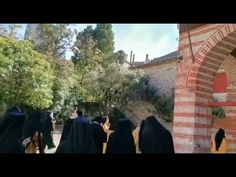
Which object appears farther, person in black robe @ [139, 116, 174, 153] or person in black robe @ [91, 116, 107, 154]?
person in black robe @ [91, 116, 107, 154]

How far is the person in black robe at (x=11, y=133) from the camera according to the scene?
377 cm

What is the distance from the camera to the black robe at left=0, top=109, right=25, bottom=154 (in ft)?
12.4

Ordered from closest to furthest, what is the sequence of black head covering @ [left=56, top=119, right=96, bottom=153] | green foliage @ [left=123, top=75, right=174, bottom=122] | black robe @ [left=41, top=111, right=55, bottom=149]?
black head covering @ [left=56, top=119, right=96, bottom=153] < black robe @ [left=41, top=111, right=55, bottom=149] < green foliage @ [left=123, top=75, right=174, bottom=122]

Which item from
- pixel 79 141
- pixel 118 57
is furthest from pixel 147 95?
pixel 79 141

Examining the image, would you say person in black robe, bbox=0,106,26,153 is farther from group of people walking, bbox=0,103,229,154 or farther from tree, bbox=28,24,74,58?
tree, bbox=28,24,74,58

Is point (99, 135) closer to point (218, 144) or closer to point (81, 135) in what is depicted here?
point (81, 135)

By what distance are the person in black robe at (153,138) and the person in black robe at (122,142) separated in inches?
5.3

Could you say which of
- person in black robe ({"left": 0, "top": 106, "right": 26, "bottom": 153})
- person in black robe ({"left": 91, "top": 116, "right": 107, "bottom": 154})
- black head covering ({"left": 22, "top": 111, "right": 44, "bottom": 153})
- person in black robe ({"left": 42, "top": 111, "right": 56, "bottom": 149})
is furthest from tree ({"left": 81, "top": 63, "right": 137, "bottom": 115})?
person in black robe ({"left": 0, "top": 106, "right": 26, "bottom": 153})

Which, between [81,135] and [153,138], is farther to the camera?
[153,138]

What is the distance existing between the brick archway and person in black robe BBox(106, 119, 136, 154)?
42.3 inches

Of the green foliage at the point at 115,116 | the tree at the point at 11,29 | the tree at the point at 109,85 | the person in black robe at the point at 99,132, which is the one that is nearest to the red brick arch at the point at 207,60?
the tree at the point at 109,85

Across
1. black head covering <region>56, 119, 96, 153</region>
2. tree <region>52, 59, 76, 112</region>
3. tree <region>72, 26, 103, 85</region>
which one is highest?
tree <region>72, 26, 103, 85</region>

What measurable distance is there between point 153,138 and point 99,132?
0.76m

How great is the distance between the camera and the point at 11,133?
3812 millimetres
